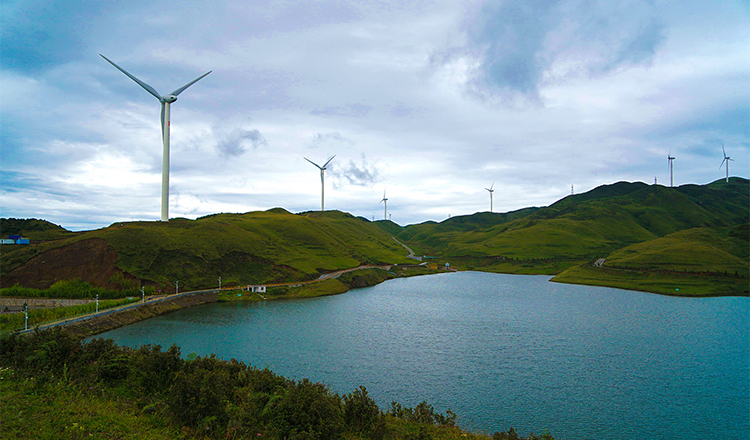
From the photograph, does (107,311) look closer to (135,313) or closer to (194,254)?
(135,313)

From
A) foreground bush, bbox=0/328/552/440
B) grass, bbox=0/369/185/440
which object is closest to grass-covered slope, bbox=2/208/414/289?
foreground bush, bbox=0/328/552/440

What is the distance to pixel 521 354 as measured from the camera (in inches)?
1983

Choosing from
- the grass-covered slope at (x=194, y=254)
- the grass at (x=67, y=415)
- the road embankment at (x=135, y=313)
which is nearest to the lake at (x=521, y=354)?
the road embankment at (x=135, y=313)

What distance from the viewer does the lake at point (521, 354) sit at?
34.1 metres

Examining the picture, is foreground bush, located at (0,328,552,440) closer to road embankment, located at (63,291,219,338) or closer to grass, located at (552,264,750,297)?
road embankment, located at (63,291,219,338)

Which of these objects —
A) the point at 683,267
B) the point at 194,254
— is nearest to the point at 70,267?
the point at 194,254

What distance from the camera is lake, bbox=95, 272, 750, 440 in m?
34.1

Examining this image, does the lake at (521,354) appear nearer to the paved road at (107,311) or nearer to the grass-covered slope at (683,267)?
the paved road at (107,311)

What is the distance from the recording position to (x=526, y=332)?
206 feet

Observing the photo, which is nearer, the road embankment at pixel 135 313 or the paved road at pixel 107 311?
the paved road at pixel 107 311

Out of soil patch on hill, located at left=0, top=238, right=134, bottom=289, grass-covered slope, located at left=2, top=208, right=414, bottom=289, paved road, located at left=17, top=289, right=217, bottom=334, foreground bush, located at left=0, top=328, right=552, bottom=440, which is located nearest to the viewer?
foreground bush, located at left=0, top=328, right=552, bottom=440

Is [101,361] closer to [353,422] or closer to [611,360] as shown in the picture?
[353,422]

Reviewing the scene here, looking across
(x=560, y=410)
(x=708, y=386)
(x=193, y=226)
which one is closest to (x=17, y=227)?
(x=193, y=226)

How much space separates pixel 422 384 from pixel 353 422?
18.8 metres
